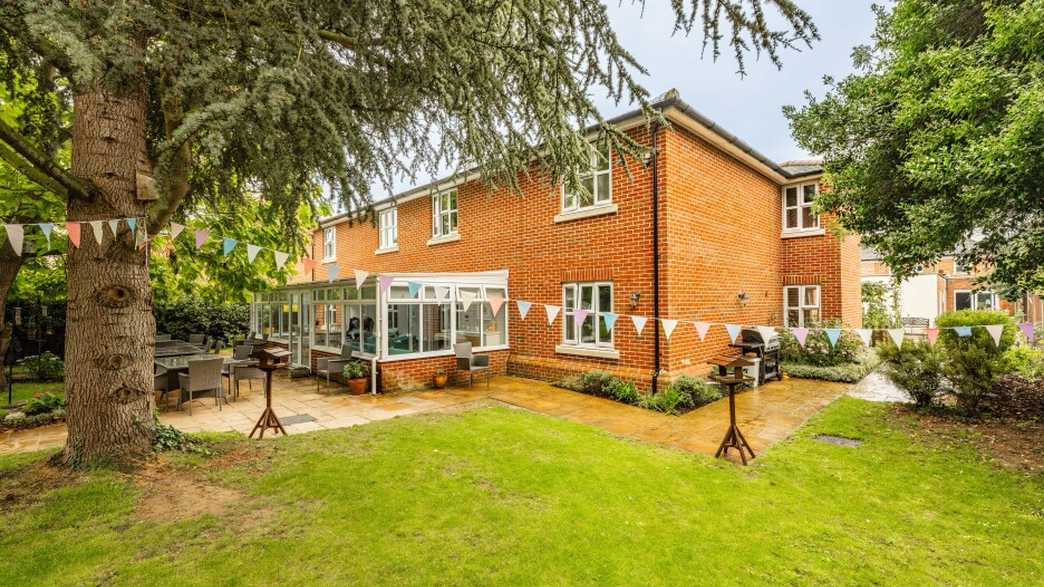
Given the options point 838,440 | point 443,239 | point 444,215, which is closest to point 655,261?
point 838,440

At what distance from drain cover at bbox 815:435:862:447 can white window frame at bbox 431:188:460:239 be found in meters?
9.75

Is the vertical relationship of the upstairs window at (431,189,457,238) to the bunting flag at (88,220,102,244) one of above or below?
above

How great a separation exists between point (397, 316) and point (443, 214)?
4.50 m

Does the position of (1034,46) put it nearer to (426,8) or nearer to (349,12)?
(426,8)

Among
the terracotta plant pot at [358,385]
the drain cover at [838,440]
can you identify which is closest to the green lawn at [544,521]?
the drain cover at [838,440]

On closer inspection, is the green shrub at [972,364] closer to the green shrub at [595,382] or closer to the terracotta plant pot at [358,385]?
the green shrub at [595,382]

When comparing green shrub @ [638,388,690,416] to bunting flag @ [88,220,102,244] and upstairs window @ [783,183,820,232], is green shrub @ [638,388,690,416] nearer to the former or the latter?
bunting flag @ [88,220,102,244]

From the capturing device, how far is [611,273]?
29.7ft

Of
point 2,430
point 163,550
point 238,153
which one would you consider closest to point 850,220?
point 238,153

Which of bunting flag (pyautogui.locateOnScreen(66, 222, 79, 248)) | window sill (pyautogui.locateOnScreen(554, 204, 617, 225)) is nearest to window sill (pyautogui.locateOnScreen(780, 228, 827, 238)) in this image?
window sill (pyautogui.locateOnScreen(554, 204, 617, 225))

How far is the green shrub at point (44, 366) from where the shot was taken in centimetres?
1134

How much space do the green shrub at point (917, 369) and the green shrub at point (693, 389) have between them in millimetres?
2977

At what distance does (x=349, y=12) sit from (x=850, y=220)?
25.6ft

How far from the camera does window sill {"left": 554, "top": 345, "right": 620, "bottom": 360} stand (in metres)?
9.02
